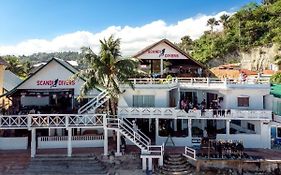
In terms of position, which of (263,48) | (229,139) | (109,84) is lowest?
(229,139)

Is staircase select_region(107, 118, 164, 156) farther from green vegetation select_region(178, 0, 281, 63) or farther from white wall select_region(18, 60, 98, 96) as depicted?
green vegetation select_region(178, 0, 281, 63)

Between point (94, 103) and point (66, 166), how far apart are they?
20.2 ft

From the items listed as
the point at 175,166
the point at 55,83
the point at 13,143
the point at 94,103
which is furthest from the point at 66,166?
the point at 55,83

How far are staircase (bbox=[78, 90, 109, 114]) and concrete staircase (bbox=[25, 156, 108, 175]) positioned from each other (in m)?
4.16

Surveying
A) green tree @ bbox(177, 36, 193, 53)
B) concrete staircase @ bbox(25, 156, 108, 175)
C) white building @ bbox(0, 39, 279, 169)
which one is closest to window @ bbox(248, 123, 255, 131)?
white building @ bbox(0, 39, 279, 169)

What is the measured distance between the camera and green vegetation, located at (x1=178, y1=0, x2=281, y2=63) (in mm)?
64812

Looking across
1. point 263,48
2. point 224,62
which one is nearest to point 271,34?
point 263,48

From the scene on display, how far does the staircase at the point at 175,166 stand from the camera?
993 inches

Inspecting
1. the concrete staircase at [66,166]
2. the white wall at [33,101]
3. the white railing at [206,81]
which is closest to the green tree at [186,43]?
the white railing at [206,81]

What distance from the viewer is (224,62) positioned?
72750mm

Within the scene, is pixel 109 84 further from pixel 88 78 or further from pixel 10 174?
pixel 10 174

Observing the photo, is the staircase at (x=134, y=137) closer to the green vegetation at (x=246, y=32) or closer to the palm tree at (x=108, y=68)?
the palm tree at (x=108, y=68)

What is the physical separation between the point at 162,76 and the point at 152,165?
11.4m

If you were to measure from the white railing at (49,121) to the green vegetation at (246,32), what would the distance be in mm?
44071
